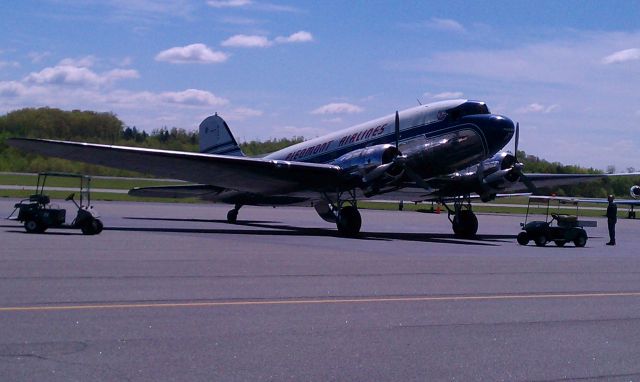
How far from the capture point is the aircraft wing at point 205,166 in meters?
24.2

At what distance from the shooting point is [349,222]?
26.1 meters

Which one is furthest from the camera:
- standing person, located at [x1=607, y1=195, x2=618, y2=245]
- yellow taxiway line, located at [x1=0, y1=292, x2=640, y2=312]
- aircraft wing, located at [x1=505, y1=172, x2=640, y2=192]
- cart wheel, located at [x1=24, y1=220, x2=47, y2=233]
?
aircraft wing, located at [x1=505, y1=172, x2=640, y2=192]

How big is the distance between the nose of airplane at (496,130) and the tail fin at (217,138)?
1291cm

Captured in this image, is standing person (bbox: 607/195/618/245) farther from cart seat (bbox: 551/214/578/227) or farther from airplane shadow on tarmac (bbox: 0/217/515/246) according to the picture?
airplane shadow on tarmac (bbox: 0/217/515/246)

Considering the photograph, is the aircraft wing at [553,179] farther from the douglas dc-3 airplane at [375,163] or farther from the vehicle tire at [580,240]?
the vehicle tire at [580,240]

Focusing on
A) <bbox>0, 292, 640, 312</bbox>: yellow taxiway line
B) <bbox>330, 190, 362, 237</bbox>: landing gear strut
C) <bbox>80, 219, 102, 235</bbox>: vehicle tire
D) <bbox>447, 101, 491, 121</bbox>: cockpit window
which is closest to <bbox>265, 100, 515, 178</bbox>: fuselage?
<bbox>447, 101, 491, 121</bbox>: cockpit window

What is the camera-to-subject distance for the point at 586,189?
83812 millimetres

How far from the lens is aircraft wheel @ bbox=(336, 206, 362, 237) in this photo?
85.6 feet

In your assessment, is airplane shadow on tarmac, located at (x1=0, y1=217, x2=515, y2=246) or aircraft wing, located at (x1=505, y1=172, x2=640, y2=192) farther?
aircraft wing, located at (x1=505, y1=172, x2=640, y2=192)

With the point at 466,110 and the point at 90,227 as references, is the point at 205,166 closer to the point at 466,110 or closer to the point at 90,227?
the point at 90,227

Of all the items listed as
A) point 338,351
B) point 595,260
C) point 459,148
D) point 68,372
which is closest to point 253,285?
point 338,351

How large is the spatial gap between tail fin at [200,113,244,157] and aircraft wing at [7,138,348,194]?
607 cm

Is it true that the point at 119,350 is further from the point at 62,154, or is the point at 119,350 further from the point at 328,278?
the point at 62,154

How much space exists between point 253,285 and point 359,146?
1580cm
